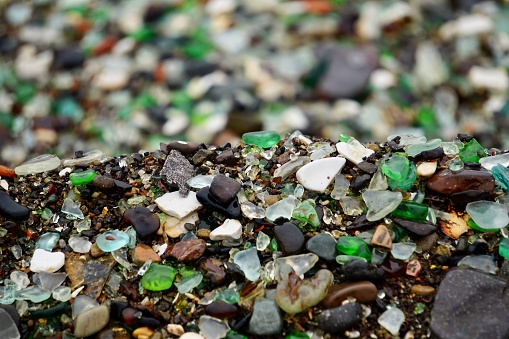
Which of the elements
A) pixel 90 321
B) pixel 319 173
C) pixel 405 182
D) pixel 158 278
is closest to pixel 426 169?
pixel 405 182

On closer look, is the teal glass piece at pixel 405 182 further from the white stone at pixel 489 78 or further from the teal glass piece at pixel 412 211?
the white stone at pixel 489 78

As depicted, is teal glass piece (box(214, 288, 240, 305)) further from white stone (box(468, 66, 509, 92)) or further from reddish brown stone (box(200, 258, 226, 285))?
white stone (box(468, 66, 509, 92))

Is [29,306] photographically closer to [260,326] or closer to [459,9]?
[260,326]

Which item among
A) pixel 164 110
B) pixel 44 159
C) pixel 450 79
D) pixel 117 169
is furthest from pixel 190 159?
pixel 450 79

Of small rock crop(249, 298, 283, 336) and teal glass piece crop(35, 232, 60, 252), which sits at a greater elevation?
teal glass piece crop(35, 232, 60, 252)

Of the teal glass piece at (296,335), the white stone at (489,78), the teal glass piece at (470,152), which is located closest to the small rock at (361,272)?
the teal glass piece at (296,335)

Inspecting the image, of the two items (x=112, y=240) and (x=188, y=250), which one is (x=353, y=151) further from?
(x=112, y=240)

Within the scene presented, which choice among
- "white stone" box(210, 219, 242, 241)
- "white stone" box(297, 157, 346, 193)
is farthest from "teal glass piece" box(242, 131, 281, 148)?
"white stone" box(210, 219, 242, 241)
